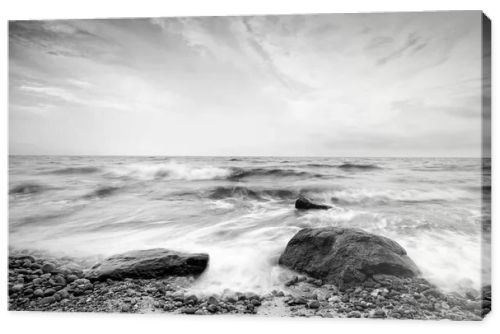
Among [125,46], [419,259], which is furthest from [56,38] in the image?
[419,259]

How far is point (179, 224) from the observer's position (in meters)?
3.77

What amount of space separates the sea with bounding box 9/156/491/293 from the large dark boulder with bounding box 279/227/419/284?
0.10 m

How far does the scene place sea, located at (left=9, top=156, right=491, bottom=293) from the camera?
339 cm

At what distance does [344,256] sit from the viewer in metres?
3.42

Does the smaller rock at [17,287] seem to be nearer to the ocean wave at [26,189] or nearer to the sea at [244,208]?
the sea at [244,208]

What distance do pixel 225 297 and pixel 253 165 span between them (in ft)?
4.05

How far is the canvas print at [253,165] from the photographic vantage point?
11.1 feet

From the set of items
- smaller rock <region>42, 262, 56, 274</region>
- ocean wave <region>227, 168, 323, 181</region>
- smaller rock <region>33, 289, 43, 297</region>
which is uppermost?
ocean wave <region>227, 168, 323, 181</region>

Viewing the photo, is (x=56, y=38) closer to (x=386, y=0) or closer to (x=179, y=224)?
(x=179, y=224)

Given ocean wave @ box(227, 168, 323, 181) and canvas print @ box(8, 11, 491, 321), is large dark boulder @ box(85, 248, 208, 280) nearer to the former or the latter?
Result: canvas print @ box(8, 11, 491, 321)

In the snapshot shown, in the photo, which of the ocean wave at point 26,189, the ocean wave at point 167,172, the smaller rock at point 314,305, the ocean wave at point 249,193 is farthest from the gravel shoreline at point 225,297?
the ocean wave at point 167,172

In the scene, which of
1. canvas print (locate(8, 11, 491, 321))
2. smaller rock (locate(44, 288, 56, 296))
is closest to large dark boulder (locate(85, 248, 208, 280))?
canvas print (locate(8, 11, 491, 321))

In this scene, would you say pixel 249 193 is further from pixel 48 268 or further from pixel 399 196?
pixel 48 268

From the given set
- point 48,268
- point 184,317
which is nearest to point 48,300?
point 48,268
